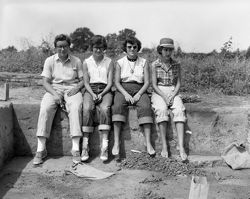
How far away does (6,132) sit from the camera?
15.2 ft

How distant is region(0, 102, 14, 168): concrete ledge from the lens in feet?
14.7

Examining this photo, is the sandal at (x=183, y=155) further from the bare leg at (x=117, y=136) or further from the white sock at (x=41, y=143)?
the white sock at (x=41, y=143)

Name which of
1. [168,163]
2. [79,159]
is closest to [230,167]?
[168,163]

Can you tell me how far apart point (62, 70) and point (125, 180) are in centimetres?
172

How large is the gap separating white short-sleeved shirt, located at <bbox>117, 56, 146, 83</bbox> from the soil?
100 centimetres

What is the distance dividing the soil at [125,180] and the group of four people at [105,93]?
0.56 feet

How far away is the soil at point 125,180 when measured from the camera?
3836 millimetres

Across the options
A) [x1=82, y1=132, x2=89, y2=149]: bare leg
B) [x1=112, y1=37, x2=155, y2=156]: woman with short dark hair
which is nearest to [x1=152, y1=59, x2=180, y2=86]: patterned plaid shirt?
[x1=112, y1=37, x2=155, y2=156]: woman with short dark hair

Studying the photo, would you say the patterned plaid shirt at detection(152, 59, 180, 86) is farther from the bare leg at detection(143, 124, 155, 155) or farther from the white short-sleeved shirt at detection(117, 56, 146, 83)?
the bare leg at detection(143, 124, 155, 155)

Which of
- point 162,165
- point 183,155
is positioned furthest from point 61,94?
point 183,155

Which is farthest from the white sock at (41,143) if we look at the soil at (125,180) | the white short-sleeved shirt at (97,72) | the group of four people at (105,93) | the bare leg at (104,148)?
the white short-sleeved shirt at (97,72)

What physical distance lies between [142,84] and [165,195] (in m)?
1.64

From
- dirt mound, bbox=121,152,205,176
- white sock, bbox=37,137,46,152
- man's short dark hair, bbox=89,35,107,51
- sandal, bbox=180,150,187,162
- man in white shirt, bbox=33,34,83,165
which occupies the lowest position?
dirt mound, bbox=121,152,205,176

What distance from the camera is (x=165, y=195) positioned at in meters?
3.81
